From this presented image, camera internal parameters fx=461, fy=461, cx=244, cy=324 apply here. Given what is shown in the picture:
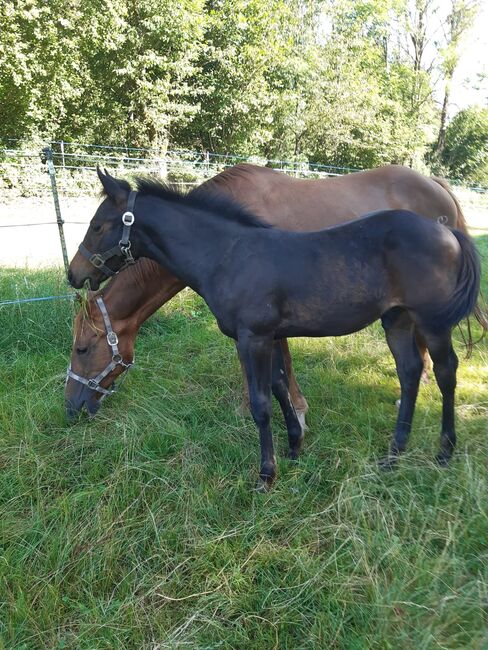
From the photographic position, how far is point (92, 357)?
132 inches

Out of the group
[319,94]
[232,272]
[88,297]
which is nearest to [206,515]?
[232,272]

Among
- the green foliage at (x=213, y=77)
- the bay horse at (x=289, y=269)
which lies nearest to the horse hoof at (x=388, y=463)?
the bay horse at (x=289, y=269)

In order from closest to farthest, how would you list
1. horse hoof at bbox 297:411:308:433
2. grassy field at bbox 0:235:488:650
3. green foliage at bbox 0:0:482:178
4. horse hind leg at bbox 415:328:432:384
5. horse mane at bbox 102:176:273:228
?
grassy field at bbox 0:235:488:650 < horse mane at bbox 102:176:273:228 < horse hoof at bbox 297:411:308:433 < horse hind leg at bbox 415:328:432:384 < green foliage at bbox 0:0:482:178

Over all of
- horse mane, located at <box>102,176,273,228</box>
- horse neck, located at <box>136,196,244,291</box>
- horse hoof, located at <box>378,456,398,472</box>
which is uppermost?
horse mane, located at <box>102,176,273,228</box>

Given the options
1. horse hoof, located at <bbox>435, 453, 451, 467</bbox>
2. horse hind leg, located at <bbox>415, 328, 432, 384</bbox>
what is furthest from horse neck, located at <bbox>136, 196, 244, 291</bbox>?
horse hind leg, located at <bbox>415, 328, 432, 384</bbox>

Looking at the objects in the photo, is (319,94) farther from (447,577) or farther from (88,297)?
(447,577)

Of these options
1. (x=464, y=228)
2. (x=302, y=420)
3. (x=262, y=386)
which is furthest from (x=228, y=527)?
(x=464, y=228)

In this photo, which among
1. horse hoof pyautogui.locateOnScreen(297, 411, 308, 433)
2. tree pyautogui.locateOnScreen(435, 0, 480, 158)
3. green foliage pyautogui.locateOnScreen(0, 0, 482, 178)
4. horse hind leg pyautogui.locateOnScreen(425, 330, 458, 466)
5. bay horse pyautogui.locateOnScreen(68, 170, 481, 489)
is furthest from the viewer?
tree pyautogui.locateOnScreen(435, 0, 480, 158)

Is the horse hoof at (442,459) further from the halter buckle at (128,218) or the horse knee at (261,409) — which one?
the halter buckle at (128,218)

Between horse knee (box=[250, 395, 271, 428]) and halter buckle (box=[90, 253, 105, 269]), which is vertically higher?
halter buckle (box=[90, 253, 105, 269])

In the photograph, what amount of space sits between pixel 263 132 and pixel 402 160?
35.0 ft

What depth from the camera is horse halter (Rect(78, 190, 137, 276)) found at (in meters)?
2.72

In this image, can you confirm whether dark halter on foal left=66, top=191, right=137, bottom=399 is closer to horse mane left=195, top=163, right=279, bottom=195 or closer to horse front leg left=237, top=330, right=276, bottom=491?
horse mane left=195, top=163, right=279, bottom=195

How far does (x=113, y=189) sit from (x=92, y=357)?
1266 mm
